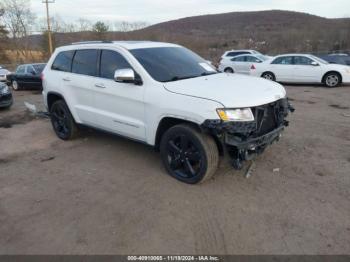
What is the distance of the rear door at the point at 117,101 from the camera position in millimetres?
4566

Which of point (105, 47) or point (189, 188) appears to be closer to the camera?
point (189, 188)

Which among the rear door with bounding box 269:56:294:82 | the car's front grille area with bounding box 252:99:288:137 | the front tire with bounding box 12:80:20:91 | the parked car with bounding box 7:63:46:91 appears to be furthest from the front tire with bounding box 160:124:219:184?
the front tire with bounding box 12:80:20:91

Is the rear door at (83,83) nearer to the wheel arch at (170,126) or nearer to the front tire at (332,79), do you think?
the wheel arch at (170,126)

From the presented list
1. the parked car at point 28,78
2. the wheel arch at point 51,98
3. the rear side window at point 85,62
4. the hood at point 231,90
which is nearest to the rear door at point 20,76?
the parked car at point 28,78

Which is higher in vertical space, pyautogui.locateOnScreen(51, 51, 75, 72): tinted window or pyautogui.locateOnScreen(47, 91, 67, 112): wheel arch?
pyautogui.locateOnScreen(51, 51, 75, 72): tinted window

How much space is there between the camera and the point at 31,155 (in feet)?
18.8

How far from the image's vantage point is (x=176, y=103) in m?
4.01

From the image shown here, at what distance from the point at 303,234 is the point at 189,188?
1.50 meters

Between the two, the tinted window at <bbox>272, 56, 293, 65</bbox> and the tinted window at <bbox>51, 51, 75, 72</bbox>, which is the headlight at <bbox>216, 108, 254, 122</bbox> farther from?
the tinted window at <bbox>272, 56, 293, 65</bbox>

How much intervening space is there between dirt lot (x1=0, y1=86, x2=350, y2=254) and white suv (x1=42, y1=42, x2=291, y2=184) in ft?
1.62

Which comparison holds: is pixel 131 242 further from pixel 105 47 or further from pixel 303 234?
pixel 105 47

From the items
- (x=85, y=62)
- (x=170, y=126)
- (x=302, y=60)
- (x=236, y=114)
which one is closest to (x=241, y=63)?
(x=302, y=60)

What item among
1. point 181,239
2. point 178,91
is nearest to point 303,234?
point 181,239

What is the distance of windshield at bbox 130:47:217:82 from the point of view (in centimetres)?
451
